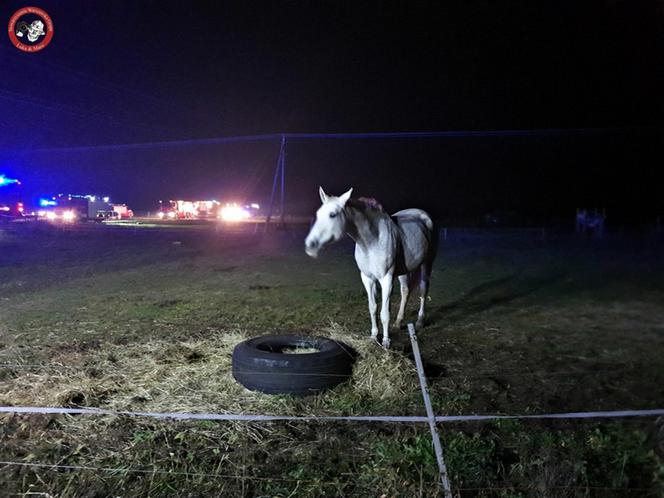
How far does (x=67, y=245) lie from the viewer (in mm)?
22781

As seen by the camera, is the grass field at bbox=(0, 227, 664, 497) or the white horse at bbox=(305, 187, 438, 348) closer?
the grass field at bbox=(0, 227, 664, 497)

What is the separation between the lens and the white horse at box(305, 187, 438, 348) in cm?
565

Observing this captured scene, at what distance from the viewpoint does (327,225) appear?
562cm

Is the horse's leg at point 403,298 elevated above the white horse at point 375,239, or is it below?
below

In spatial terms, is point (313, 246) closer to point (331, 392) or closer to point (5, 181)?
point (331, 392)

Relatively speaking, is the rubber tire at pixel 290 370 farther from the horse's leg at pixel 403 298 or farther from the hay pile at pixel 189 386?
the horse's leg at pixel 403 298

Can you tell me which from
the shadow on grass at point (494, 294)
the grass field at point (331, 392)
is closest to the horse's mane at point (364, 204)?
the grass field at point (331, 392)

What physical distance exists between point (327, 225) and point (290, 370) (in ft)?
6.15

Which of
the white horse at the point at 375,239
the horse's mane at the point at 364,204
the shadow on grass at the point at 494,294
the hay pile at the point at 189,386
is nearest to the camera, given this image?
the hay pile at the point at 189,386

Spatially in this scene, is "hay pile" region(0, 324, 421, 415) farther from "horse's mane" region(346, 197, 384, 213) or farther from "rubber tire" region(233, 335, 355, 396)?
"horse's mane" region(346, 197, 384, 213)

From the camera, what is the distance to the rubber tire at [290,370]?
4598mm

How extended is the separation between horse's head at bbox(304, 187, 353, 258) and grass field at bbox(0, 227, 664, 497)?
4.11 ft

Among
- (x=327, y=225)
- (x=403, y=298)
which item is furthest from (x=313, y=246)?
(x=403, y=298)

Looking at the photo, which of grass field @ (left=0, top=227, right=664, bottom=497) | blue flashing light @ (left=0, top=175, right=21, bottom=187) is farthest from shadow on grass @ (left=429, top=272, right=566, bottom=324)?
blue flashing light @ (left=0, top=175, right=21, bottom=187)
